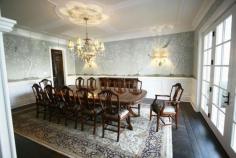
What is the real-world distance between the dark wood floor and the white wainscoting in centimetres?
→ 151

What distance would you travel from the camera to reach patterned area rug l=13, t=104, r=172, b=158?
2030 millimetres

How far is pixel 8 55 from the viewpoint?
13.3 feet

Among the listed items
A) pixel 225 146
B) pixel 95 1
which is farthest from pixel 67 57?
pixel 225 146

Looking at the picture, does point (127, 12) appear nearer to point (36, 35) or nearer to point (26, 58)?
point (36, 35)

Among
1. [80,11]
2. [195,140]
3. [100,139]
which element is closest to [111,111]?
[100,139]

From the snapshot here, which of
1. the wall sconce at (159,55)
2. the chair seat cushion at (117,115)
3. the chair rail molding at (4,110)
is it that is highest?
the wall sconce at (159,55)

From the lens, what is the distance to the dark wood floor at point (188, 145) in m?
1.98

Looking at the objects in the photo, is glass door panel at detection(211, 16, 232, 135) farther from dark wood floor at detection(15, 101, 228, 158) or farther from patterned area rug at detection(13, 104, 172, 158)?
patterned area rug at detection(13, 104, 172, 158)

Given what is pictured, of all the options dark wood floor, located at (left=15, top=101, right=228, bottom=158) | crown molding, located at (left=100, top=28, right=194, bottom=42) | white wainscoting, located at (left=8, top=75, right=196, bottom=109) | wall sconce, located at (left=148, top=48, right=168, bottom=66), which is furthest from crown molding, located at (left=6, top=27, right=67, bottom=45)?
wall sconce, located at (left=148, top=48, right=168, bottom=66)


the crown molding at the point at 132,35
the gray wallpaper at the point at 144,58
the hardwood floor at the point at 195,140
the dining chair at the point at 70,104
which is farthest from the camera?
the crown molding at the point at 132,35

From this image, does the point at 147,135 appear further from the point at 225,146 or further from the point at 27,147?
the point at 27,147

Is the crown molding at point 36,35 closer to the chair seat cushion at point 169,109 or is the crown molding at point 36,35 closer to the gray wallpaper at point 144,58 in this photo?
the gray wallpaper at point 144,58

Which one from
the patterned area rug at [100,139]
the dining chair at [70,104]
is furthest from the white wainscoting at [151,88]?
the dining chair at [70,104]

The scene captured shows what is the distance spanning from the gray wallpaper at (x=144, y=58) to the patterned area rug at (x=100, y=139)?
2466 millimetres
